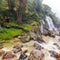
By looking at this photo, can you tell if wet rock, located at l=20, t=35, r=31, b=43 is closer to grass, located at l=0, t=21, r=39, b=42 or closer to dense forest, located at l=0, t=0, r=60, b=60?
dense forest, located at l=0, t=0, r=60, b=60

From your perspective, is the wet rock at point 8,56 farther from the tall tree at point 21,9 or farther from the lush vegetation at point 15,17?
the tall tree at point 21,9

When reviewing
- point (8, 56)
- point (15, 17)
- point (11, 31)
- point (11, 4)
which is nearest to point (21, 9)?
point (15, 17)

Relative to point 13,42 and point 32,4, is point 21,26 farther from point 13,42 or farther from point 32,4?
point 32,4

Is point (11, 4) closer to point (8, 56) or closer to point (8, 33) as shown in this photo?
point (8, 33)

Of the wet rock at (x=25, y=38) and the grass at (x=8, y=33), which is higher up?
the grass at (x=8, y=33)

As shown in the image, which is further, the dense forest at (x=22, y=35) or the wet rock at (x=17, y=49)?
the wet rock at (x=17, y=49)

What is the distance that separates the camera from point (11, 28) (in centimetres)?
2588

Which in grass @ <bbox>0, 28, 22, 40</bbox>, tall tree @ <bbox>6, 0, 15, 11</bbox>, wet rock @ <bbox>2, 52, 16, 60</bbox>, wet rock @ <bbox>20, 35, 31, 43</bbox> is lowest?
wet rock @ <bbox>2, 52, 16, 60</bbox>

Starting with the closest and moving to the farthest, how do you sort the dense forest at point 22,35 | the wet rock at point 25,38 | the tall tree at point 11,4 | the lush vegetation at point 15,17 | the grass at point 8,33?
the dense forest at point 22,35
the grass at point 8,33
the wet rock at point 25,38
the lush vegetation at point 15,17
the tall tree at point 11,4

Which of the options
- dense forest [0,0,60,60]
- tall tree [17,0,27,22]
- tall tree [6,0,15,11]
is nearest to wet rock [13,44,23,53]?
dense forest [0,0,60,60]

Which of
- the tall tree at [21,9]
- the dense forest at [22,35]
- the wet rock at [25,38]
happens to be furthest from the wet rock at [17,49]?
the tall tree at [21,9]

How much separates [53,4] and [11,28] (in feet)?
209

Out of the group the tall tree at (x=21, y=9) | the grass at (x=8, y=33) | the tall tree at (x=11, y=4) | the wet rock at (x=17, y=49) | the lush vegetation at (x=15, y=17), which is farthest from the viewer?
the tall tree at (x=11, y=4)

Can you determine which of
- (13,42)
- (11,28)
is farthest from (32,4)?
(13,42)
